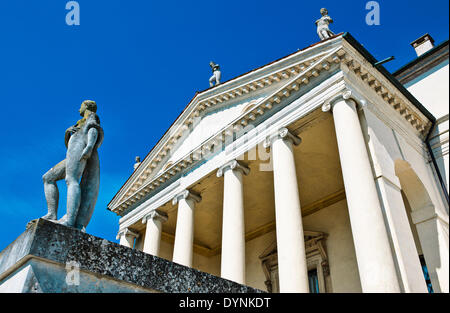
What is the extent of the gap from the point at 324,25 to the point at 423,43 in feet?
30.4

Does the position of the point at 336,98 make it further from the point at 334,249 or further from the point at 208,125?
the point at 334,249

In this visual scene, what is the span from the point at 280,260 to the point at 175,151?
1033cm

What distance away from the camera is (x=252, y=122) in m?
14.1

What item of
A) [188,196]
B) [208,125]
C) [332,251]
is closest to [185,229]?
[188,196]

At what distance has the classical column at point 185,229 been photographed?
48.3 feet

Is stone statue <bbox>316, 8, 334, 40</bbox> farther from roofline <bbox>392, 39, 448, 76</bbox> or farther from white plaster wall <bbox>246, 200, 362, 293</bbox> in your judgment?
white plaster wall <bbox>246, 200, 362, 293</bbox>

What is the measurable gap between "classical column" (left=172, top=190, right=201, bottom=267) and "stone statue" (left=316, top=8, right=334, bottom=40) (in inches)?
331

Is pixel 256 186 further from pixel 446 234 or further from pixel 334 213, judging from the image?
pixel 446 234

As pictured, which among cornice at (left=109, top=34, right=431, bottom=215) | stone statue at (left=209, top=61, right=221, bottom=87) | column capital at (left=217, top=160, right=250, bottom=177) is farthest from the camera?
stone statue at (left=209, top=61, right=221, bottom=87)

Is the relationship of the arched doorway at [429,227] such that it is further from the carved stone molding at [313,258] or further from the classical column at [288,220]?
the carved stone molding at [313,258]

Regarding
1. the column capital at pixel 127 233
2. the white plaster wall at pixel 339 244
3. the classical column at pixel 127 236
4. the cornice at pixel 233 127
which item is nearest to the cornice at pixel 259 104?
the cornice at pixel 233 127

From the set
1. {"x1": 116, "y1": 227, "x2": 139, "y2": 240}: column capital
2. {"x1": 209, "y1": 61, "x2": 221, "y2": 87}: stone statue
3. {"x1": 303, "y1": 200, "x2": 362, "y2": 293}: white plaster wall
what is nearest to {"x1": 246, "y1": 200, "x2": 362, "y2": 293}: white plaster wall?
{"x1": 303, "y1": 200, "x2": 362, "y2": 293}: white plaster wall

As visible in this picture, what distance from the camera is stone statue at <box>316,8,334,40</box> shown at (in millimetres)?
14195
